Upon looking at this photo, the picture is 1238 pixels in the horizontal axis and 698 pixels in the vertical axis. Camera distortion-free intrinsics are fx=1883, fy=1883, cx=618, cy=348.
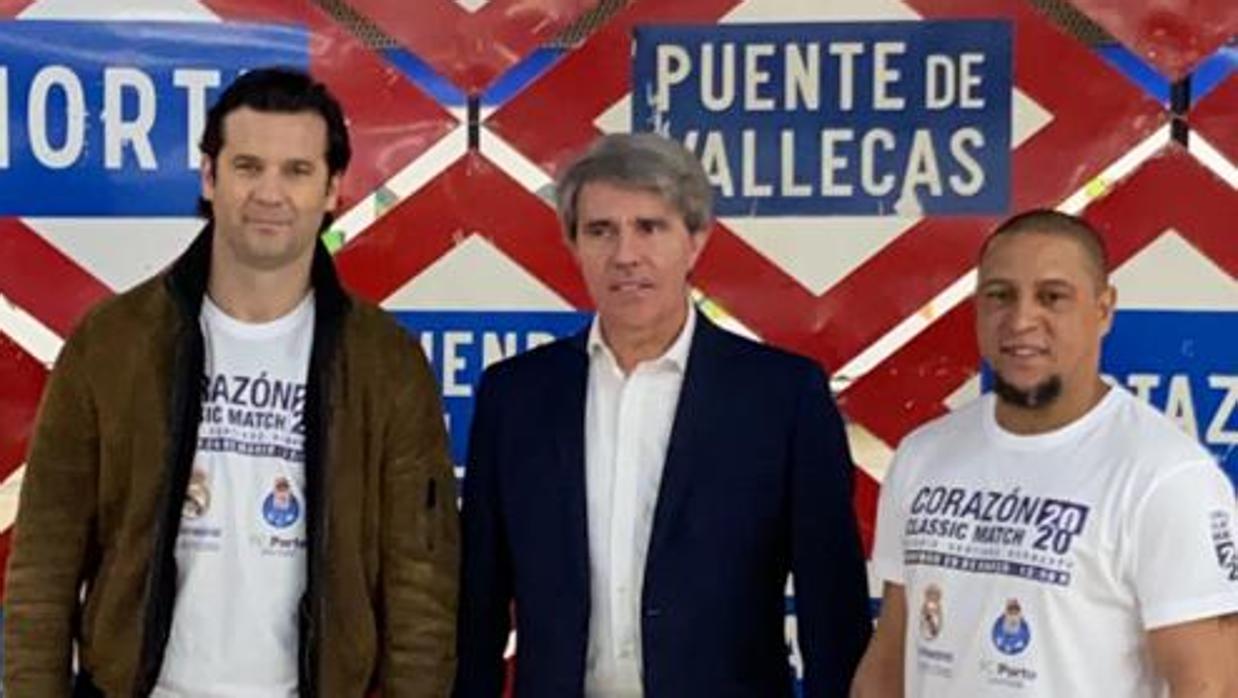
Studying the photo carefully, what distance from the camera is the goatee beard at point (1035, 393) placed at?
2.01m

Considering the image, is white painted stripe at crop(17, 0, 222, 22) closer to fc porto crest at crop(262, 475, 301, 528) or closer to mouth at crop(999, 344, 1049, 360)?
fc porto crest at crop(262, 475, 301, 528)

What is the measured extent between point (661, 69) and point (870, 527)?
0.74 metres

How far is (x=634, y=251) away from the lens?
85.8 inches

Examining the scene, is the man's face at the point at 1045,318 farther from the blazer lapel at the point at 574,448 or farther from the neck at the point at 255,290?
the neck at the point at 255,290

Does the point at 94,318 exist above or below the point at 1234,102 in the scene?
below

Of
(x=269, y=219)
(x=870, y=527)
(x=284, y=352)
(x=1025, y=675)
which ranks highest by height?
(x=269, y=219)

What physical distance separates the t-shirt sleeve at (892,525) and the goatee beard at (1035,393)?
0.18m

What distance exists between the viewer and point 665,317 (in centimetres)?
223

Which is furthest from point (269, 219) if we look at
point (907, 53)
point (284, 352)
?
point (907, 53)

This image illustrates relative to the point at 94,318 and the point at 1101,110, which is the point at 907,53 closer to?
the point at 1101,110

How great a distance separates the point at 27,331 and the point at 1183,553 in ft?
5.67

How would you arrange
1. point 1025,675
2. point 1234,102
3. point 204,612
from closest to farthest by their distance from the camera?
point 1025,675
point 204,612
point 1234,102

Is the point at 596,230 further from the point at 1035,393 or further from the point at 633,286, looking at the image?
the point at 1035,393

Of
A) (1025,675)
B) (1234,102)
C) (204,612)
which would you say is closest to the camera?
(1025,675)
